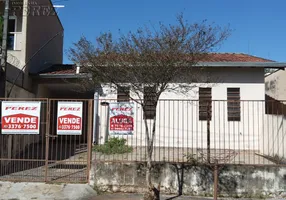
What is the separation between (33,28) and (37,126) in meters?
7.42

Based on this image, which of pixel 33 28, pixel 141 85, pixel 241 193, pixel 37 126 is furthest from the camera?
pixel 33 28

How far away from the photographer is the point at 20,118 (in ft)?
31.0

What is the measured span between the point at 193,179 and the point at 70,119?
3.74m

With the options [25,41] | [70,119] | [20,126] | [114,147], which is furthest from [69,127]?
[25,41]

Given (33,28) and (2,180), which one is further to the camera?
(33,28)

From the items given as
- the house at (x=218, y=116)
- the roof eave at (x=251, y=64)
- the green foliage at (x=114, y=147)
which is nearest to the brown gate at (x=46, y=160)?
the green foliage at (x=114, y=147)

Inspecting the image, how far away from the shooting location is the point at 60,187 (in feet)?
29.0

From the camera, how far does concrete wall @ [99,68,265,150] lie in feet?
43.9

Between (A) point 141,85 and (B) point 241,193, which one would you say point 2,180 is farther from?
(B) point 241,193

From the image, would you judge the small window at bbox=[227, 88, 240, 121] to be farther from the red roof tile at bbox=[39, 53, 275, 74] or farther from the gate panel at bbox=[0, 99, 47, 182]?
the gate panel at bbox=[0, 99, 47, 182]

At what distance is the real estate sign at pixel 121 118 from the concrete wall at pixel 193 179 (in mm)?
923

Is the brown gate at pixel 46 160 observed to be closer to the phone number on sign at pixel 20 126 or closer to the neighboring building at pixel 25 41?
the phone number on sign at pixel 20 126

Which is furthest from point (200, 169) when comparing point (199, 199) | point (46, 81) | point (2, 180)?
point (46, 81)

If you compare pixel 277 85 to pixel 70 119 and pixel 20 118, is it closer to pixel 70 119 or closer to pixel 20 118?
pixel 70 119
